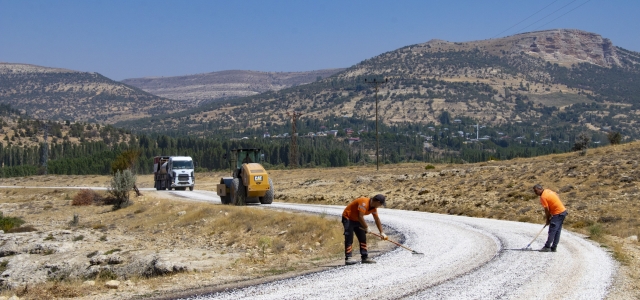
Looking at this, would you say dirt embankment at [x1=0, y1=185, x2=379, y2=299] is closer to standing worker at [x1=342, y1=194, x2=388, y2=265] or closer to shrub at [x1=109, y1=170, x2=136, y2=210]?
standing worker at [x1=342, y1=194, x2=388, y2=265]

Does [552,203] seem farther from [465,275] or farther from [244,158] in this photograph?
[244,158]

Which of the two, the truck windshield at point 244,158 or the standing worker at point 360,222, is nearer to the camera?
the standing worker at point 360,222

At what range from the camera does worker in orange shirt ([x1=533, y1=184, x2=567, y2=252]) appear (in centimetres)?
1556

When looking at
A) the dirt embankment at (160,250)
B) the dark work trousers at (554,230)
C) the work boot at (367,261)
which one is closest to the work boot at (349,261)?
the work boot at (367,261)

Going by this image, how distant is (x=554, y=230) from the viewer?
15.7m

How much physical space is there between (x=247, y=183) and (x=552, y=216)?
20.4 metres

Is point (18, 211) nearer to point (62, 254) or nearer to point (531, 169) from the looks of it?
point (62, 254)

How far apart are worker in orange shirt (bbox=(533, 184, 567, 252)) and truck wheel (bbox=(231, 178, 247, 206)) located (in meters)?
→ 20.6

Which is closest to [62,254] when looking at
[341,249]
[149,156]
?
[341,249]

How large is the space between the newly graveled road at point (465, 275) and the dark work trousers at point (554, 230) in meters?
0.37

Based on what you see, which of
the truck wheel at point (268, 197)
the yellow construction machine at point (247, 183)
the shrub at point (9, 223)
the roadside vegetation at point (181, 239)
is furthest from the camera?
the shrub at point (9, 223)

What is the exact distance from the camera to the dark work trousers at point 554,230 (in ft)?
51.0

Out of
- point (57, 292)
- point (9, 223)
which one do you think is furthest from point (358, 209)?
point (9, 223)

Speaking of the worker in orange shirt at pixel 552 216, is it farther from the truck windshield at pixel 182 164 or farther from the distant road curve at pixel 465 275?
the truck windshield at pixel 182 164
